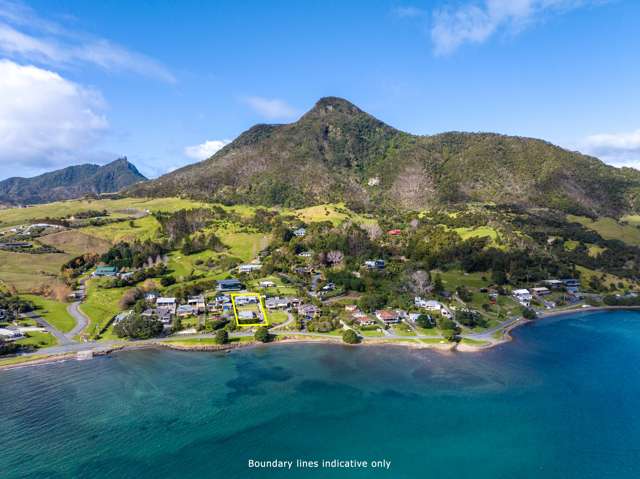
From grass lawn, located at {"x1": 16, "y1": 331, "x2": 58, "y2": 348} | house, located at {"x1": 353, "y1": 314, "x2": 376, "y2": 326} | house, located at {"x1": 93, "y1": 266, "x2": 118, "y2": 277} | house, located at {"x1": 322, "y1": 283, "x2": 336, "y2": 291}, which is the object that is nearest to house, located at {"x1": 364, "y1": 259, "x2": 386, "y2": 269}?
house, located at {"x1": 322, "y1": 283, "x2": 336, "y2": 291}

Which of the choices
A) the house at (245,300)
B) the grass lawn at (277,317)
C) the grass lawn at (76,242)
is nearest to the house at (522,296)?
the grass lawn at (277,317)

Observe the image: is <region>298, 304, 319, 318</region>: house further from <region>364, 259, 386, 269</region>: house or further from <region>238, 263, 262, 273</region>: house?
<region>364, 259, 386, 269</region>: house

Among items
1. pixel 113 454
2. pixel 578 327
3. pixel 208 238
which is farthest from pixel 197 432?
pixel 208 238

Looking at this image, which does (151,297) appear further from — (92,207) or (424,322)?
(92,207)

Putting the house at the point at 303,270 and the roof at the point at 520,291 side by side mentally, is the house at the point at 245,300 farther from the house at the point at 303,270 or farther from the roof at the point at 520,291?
the roof at the point at 520,291

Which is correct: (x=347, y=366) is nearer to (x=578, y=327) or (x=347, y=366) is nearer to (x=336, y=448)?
(x=336, y=448)
